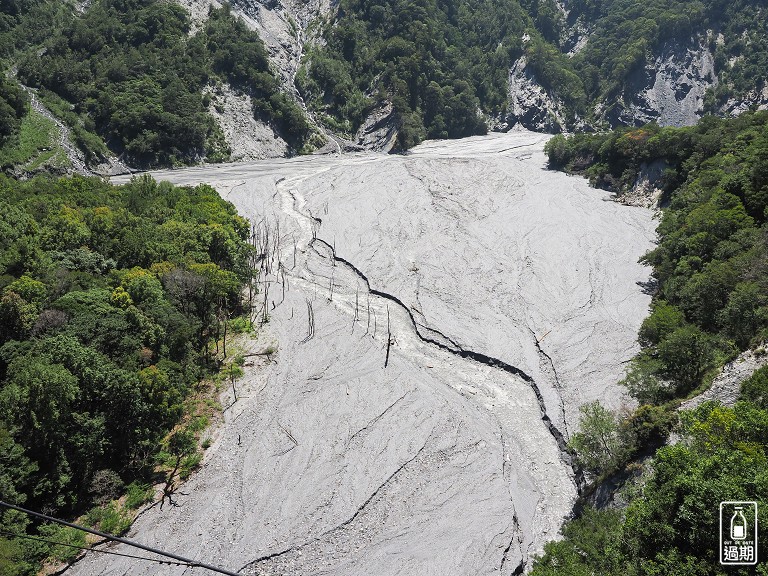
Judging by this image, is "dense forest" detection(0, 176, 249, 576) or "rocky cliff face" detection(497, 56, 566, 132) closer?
"dense forest" detection(0, 176, 249, 576)

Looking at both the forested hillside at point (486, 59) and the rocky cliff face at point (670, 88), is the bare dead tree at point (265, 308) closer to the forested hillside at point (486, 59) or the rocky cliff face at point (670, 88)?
the forested hillside at point (486, 59)

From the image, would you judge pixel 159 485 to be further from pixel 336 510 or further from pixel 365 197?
pixel 365 197

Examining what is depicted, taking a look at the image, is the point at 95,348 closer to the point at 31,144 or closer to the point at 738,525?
the point at 738,525

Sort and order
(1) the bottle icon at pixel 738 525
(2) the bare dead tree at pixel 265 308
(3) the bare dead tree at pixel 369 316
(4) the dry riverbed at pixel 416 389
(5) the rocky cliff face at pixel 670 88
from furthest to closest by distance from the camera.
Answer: (5) the rocky cliff face at pixel 670 88, (2) the bare dead tree at pixel 265 308, (3) the bare dead tree at pixel 369 316, (4) the dry riverbed at pixel 416 389, (1) the bottle icon at pixel 738 525

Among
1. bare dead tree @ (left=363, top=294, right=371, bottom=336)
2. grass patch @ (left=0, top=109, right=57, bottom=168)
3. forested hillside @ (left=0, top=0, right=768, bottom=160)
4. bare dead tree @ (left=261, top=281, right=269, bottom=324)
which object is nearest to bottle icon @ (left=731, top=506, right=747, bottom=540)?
bare dead tree @ (left=363, top=294, right=371, bottom=336)

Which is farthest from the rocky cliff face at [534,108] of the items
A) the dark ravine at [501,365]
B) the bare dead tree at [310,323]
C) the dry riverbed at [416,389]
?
the bare dead tree at [310,323]

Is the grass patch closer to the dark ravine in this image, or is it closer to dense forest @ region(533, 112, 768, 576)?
the dark ravine
